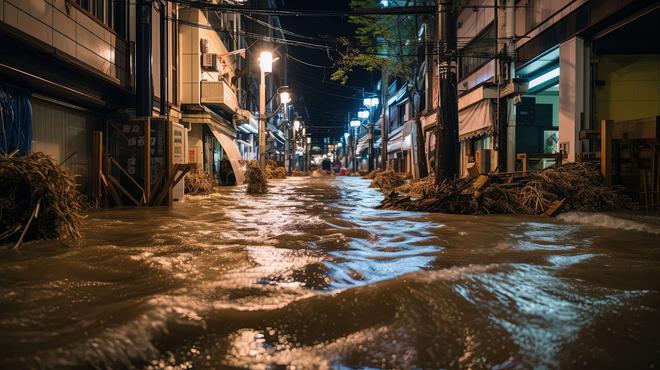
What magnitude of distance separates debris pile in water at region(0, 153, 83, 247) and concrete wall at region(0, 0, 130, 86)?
3.58 metres

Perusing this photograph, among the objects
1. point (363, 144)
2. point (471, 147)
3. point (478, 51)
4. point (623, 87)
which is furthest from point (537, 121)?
point (363, 144)

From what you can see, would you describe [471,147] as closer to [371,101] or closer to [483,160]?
[483,160]

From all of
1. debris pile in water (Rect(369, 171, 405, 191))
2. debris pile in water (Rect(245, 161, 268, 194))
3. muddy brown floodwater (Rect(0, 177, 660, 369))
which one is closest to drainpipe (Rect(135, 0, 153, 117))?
debris pile in water (Rect(245, 161, 268, 194))

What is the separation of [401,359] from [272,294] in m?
1.39

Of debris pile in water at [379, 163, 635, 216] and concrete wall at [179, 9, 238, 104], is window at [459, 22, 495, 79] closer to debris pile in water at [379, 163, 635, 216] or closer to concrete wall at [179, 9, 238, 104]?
debris pile in water at [379, 163, 635, 216]

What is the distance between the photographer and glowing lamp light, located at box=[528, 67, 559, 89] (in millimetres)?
16688

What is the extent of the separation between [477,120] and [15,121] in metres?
16.4

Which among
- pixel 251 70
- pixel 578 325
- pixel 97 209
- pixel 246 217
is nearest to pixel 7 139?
pixel 97 209

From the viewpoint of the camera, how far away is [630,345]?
2852mm

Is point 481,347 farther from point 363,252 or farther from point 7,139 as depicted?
point 7,139

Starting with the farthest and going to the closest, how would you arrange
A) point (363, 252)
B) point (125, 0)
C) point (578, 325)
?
point (125, 0), point (363, 252), point (578, 325)

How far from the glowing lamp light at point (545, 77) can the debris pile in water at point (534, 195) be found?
683cm

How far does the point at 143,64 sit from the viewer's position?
13.8 meters

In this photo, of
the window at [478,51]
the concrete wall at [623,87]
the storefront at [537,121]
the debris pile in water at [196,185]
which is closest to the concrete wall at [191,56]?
the debris pile in water at [196,185]
